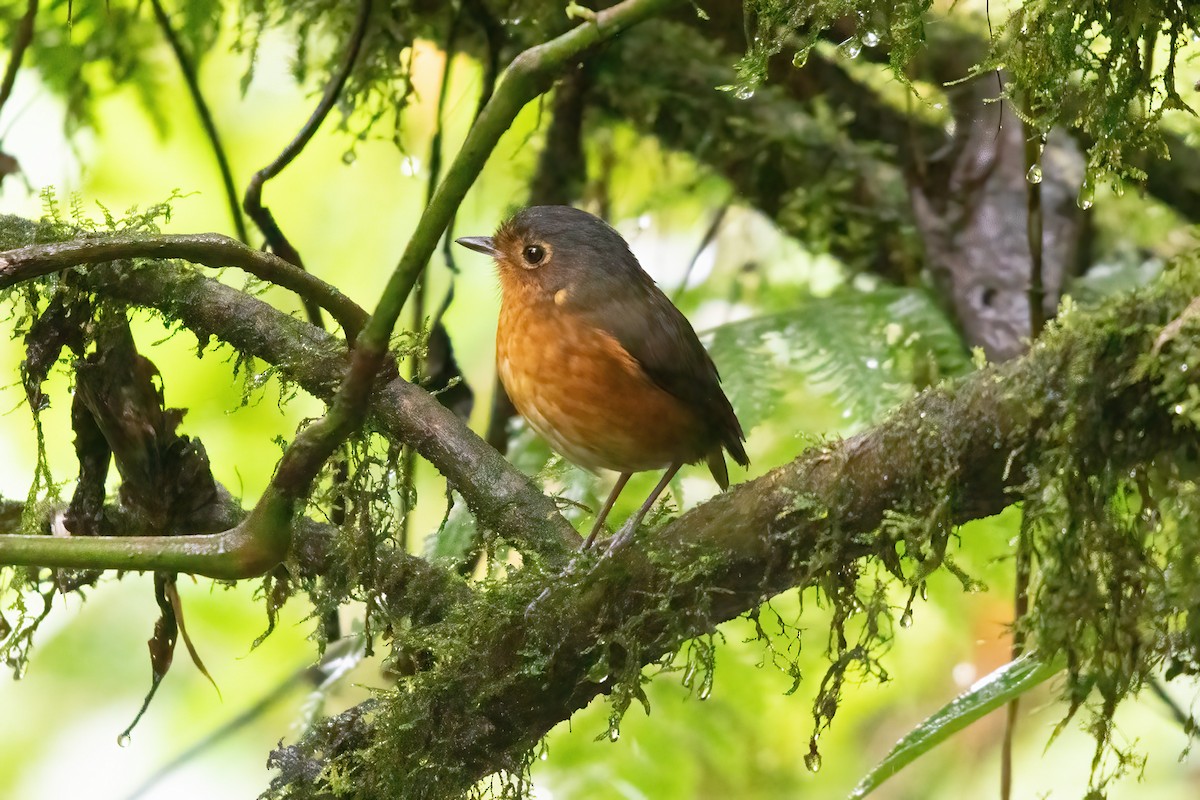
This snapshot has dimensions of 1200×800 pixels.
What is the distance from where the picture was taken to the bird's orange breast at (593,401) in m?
1.79

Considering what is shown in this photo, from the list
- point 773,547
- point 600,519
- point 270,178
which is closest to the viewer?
point 773,547

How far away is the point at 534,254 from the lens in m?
2.05

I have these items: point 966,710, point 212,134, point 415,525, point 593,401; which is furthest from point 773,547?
point 415,525

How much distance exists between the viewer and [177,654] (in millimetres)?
3510

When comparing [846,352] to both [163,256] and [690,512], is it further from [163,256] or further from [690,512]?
[163,256]

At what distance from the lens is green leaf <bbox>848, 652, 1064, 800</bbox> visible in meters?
1.45

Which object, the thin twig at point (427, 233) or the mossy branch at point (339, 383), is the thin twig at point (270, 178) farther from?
the thin twig at point (427, 233)

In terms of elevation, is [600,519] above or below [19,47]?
below

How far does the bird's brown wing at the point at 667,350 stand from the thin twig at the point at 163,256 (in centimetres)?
62

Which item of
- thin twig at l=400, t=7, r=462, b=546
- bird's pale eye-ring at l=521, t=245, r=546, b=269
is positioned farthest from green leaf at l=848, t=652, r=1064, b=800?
bird's pale eye-ring at l=521, t=245, r=546, b=269

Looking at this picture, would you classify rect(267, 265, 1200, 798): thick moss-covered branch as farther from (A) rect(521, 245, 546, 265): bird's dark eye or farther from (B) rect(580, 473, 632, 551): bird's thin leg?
(A) rect(521, 245, 546, 265): bird's dark eye

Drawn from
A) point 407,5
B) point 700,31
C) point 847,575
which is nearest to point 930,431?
point 847,575

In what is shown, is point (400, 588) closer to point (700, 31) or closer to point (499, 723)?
point (499, 723)

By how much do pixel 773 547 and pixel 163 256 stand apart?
0.77m
